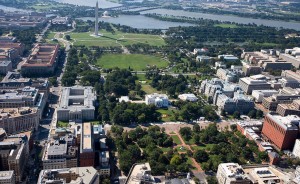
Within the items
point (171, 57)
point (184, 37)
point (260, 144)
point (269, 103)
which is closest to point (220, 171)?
point (260, 144)

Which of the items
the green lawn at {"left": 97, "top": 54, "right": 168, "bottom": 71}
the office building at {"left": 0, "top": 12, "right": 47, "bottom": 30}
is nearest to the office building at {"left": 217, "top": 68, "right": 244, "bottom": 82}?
the green lawn at {"left": 97, "top": 54, "right": 168, "bottom": 71}

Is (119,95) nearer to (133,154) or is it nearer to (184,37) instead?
(133,154)

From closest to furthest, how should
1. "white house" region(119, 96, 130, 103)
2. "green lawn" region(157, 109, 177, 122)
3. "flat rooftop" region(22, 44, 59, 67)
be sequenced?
"green lawn" region(157, 109, 177, 122)
"white house" region(119, 96, 130, 103)
"flat rooftop" region(22, 44, 59, 67)

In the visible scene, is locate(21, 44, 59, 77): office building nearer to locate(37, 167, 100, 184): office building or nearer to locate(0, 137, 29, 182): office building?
locate(0, 137, 29, 182): office building

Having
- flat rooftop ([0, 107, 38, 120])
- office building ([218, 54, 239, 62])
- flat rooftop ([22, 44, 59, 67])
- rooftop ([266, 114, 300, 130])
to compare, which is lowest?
flat rooftop ([0, 107, 38, 120])

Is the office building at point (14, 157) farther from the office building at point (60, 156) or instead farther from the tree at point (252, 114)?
the tree at point (252, 114)

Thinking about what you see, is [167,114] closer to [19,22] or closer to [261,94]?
[261,94]
